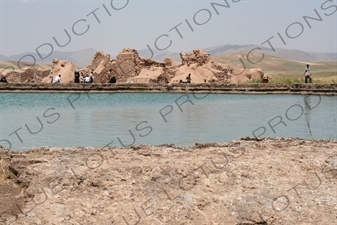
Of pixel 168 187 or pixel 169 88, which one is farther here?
pixel 169 88

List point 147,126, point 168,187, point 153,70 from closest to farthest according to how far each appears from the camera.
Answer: point 168,187, point 147,126, point 153,70

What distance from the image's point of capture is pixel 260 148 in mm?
5008

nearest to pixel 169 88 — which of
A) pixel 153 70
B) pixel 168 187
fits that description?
pixel 153 70

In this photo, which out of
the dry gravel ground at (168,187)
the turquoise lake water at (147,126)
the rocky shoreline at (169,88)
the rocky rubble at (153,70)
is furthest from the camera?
the rocky rubble at (153,70)

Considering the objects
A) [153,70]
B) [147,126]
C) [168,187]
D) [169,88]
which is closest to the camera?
[168,187]

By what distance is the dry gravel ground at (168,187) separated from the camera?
3.74m

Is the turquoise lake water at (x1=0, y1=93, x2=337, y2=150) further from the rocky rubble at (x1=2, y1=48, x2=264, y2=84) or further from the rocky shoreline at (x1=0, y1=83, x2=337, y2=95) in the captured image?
the rocky rubble at (x1=2, y1=48, x2=264, y2=84)

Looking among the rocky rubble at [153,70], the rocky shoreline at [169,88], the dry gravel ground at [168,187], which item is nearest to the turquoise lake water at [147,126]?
the dry gravel ground at [168,187]

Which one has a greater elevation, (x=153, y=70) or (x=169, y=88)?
(x=153, y=70)

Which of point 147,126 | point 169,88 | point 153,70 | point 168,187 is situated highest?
point 168,187

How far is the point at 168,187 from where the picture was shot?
13.3 ft

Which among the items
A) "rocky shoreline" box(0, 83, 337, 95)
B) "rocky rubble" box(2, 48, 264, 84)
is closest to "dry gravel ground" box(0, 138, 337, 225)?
"rocky shoreline" box(0, 83, 337, 95)

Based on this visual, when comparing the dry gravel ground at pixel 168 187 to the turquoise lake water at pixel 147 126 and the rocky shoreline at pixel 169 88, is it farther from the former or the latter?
the rocky shoreline at pixel 169 88

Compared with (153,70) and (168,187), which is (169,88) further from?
(168,187)
